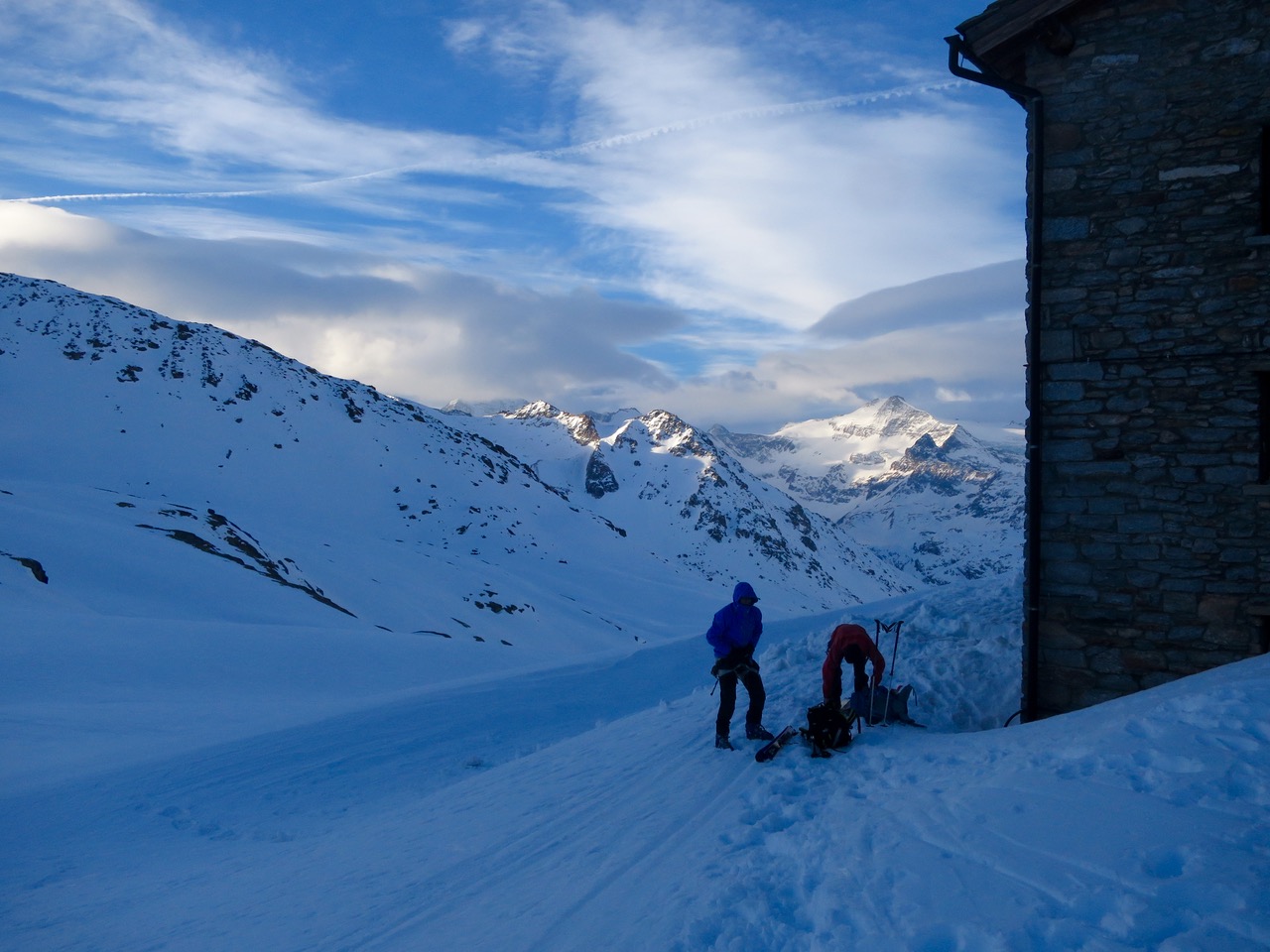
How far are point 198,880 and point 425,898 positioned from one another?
2830 mm

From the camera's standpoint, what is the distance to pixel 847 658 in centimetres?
881

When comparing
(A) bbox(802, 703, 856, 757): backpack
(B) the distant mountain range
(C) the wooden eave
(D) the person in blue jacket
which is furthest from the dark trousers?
(B) the distant mountain range

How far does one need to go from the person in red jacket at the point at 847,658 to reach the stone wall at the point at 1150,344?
2176mm

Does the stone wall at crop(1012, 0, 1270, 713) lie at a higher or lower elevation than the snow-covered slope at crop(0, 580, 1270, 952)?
higher

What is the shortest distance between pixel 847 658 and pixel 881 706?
673 millimetres

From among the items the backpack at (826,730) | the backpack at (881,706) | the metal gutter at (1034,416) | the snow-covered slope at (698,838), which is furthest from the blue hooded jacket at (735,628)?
the metal gutter at (1034,416)

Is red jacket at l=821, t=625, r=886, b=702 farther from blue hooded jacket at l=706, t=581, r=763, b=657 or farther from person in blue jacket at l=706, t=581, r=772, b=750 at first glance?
blue hooded jacket at l=706, t=581, r=763, b=657

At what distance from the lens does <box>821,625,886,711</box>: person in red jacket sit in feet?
28.1

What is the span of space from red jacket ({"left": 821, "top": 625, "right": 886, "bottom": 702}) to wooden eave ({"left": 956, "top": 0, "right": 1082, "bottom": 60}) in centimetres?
681

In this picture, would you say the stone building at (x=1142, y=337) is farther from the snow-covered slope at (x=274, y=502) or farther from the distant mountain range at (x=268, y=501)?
the distant mountain range at (x=268, y=501)

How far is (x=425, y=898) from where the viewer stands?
20.1ft

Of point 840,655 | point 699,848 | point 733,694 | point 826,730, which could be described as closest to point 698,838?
point 699,848

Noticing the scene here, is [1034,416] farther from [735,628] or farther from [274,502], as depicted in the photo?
[274,502]

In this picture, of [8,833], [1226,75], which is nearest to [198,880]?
[8,833]
